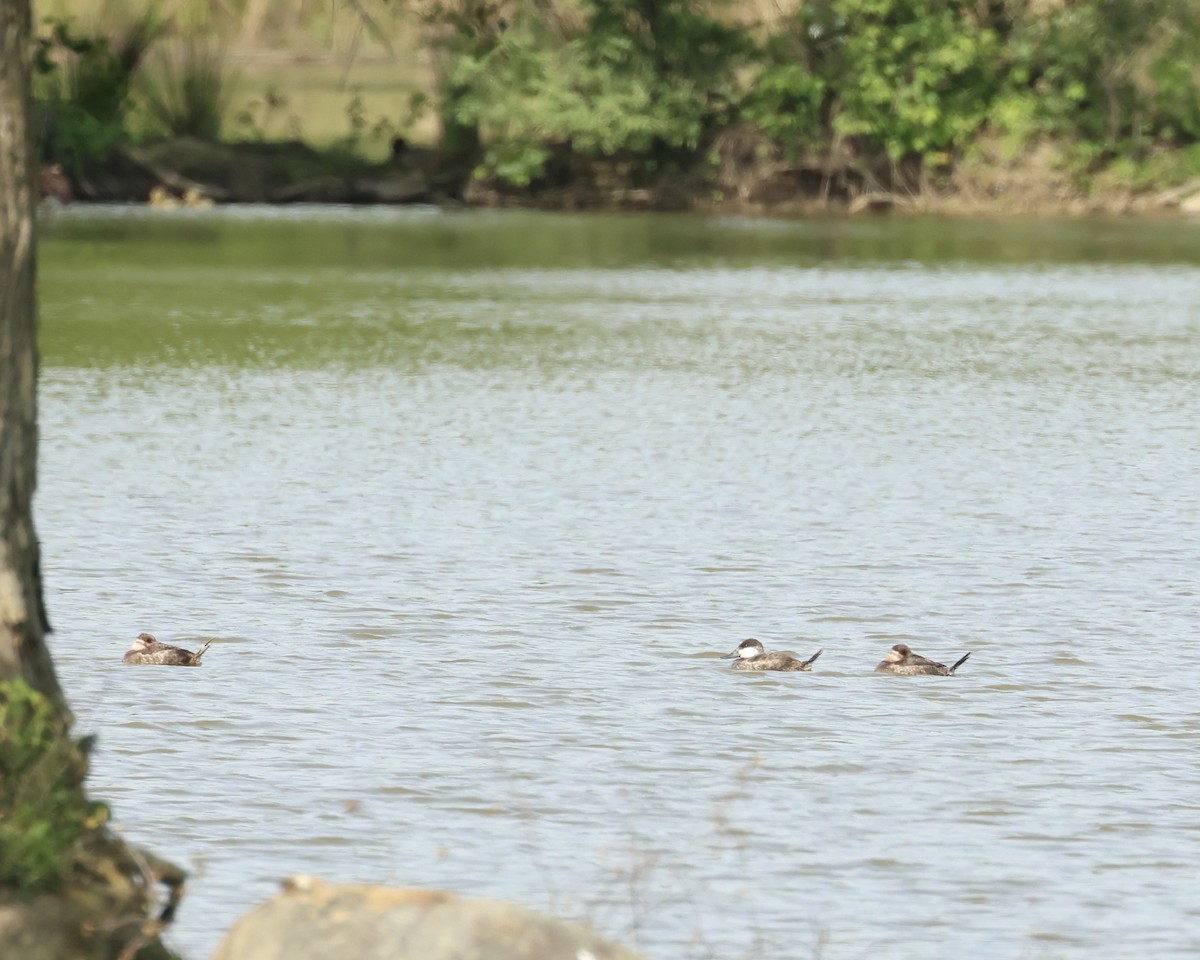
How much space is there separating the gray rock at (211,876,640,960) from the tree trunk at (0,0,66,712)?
1.07 m

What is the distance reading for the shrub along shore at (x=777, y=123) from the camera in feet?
213

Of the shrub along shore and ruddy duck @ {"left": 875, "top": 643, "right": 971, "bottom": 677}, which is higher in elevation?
ruddy duck @ {"left": 875, "top": 643, "right": 971, "bottom": 677}

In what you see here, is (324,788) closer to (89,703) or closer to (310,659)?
(89,703)

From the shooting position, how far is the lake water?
9031 mm

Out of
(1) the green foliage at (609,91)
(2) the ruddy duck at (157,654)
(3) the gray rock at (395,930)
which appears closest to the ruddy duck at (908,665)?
(2) the ruddy duck at (157,654)

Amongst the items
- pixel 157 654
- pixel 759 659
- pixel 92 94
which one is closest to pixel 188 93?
pixel 92 94

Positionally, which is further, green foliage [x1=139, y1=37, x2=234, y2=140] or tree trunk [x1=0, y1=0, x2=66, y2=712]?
green foliage [x1=139, y1=37, x2=234, y2=140]

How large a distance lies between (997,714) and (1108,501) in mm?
7351

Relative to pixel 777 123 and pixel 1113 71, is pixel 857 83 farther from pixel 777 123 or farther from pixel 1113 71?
pixel 1113 71

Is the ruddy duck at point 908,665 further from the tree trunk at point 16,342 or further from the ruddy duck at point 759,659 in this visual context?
the tree trunk at point 16,342

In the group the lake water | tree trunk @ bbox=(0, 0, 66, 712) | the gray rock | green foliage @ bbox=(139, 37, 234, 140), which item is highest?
tree trunk @ bbox=(0, 0, 66, 712)

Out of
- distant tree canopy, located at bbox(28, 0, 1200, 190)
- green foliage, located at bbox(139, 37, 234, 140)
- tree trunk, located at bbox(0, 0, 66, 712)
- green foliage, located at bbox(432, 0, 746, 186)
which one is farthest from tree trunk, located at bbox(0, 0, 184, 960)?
green foliage, located at bbox(139, 37, 234, 140)

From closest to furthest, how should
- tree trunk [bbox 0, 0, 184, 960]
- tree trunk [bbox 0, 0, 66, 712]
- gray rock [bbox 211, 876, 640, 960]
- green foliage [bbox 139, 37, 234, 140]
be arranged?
gray rock [bbox 211, 876, 640, 960] < tree trunk [bbox 0, 0, 184, 960] < tree trunk [bbox 0, 0, 66, 712] < green foliage [bbox 139, 37, 234, 140]

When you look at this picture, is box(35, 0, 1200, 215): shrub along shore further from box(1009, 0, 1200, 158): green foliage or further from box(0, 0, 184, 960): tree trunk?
box(0, 0, 184, 960): tree trunk
